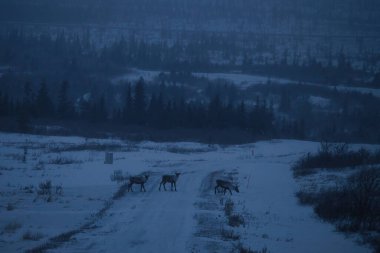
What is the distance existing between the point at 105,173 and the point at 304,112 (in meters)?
101

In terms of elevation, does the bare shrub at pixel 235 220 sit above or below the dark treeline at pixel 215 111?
below

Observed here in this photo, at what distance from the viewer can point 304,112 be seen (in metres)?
119

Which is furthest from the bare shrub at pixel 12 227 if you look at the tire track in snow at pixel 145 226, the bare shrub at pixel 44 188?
the bare shrub at pixel 44 188

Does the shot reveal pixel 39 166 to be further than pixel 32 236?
Yes

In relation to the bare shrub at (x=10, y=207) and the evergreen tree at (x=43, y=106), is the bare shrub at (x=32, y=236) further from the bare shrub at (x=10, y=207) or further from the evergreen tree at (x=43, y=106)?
the evergreen tree at (x=43, y=106)

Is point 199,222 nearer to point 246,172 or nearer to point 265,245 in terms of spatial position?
point 265,245

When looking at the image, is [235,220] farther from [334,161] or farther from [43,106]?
[43,106]

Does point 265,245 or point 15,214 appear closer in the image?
point 265,245

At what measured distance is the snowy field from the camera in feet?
36.5

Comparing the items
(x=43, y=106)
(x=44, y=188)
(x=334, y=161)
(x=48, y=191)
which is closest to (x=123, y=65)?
(x=43, y=106)

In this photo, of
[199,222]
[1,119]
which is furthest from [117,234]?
[1,119]

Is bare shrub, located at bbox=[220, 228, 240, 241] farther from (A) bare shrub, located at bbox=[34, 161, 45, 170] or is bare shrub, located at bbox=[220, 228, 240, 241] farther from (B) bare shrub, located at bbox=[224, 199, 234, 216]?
(A) bare shrub, located at bbox=[34, 161, 45, 170]

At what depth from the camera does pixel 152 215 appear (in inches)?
571

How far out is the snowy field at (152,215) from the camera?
11125 mm
